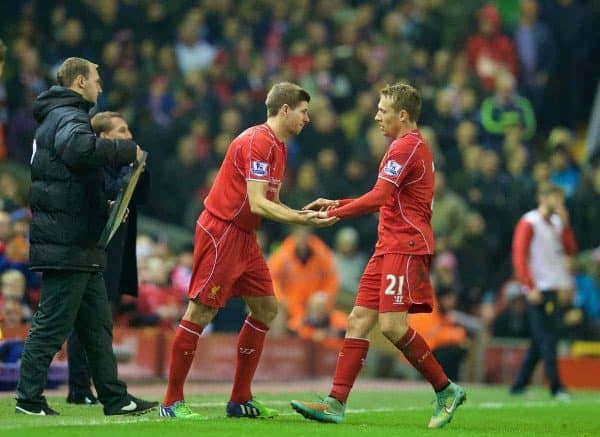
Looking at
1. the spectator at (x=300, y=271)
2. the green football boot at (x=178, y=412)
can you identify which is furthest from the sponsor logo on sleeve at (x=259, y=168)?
the spectator at (x=300, y=271)

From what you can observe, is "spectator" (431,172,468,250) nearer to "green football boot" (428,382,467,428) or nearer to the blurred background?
the blurred background

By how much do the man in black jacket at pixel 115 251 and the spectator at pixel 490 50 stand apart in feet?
37.3

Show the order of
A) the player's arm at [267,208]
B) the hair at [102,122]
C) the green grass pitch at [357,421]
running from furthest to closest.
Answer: the hair at [102,122] → the player's arm at [267,208] → the green grass pitch at [357,421]

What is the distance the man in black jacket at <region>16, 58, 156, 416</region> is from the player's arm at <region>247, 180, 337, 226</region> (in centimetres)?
80

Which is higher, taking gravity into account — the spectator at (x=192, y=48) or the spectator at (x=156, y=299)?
the spectator at (x=192, y=48)

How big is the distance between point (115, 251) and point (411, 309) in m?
2.63

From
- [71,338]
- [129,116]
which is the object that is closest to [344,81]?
[129,116]

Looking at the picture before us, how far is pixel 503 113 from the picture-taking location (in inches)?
808

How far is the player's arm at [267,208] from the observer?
9352 mm

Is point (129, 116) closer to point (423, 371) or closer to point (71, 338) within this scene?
point (71, 338)

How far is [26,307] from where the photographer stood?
13.4m

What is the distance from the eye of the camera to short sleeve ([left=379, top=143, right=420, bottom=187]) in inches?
377

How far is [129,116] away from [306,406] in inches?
376

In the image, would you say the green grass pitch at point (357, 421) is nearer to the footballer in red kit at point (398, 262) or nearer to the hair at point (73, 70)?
the footballer in red kit at point (398, 262)
